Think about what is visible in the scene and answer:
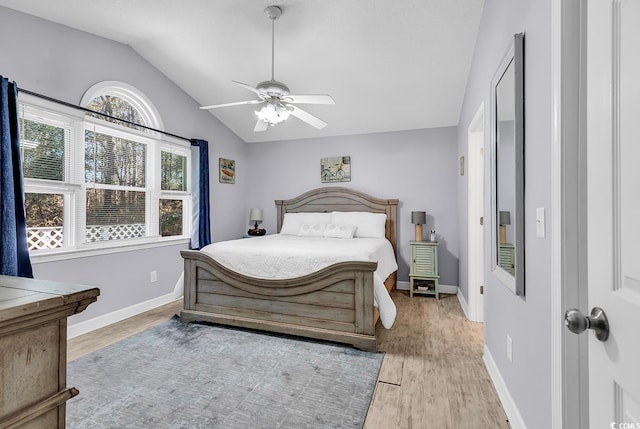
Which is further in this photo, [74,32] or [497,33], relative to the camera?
[74,32]

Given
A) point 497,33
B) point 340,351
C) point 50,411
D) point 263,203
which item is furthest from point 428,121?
point 50,411

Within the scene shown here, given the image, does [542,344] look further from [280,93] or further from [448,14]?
[448,14]

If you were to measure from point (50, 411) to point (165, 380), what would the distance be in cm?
155

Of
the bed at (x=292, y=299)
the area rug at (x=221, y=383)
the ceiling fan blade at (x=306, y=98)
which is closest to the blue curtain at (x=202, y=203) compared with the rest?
the bed at (x=292, y=299)

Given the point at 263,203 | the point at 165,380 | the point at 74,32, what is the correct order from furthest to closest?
1. the point at 263,203
2. the point at 74,32
3. the point at 165,380

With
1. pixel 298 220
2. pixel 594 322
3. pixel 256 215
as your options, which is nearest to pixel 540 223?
pixel 594 322

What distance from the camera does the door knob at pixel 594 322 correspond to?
0.70 m

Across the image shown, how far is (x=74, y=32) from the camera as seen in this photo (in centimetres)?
286

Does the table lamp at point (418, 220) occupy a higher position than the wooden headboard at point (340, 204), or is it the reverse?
the wooden headboard at point (340, 204)

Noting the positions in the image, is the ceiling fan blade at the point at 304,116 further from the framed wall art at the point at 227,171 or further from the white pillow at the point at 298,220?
the framed wall art at the point at 227,171

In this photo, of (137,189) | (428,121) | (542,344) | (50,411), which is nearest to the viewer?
(50,411)

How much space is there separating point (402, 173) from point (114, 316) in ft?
12.9

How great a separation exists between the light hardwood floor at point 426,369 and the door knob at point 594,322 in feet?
4.01

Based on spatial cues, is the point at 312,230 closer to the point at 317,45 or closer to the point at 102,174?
the point at 317,45
